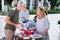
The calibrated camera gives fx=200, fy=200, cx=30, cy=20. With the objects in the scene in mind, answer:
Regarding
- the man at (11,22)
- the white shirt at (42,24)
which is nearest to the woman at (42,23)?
the white shirt at (42,24)

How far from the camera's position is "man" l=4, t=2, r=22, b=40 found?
10.1ft

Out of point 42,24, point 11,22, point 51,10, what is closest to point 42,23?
point 42,24

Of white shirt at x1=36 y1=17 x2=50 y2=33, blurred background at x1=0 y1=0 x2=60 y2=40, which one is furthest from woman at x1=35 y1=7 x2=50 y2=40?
blurred background at x1=0 y1=0 x2=60 y2=40

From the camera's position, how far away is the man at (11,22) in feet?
10.1

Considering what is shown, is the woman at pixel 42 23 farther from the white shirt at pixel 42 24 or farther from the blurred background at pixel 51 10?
the blurred background at pixel 51 10

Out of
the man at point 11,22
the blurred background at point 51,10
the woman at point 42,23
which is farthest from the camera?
the blurred background at point 51,10

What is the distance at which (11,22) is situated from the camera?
3.12 m

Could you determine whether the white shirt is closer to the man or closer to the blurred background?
the man

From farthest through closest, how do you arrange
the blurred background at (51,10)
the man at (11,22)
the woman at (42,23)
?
the blurred background at (51,10)
the woman at (42,23)
the man at (11,22)

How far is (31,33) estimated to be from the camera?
3258mm

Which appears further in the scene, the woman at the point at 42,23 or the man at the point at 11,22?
the woman at the point at 42,23

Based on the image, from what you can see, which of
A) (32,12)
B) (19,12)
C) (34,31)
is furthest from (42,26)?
(32,12)

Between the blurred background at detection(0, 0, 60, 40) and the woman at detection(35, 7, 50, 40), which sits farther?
the blurred background at detection(0, 0, 60, 40)

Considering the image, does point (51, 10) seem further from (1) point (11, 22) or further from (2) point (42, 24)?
(1) point (11, 22)
